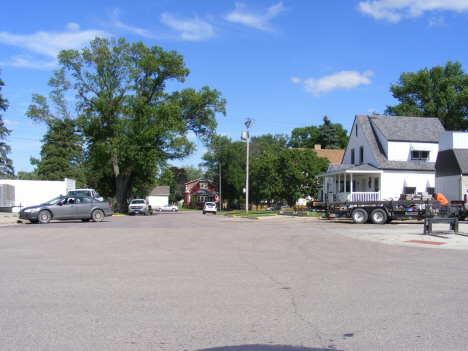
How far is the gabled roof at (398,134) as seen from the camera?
125ft

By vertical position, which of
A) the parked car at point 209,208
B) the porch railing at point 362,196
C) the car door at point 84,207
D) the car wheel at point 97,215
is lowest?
the parked car at point 209,208

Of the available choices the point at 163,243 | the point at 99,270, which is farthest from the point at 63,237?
the point at 99,270

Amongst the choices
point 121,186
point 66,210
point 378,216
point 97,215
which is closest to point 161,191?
point 121,186

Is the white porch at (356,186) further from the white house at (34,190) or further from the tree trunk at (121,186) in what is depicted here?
the white house at (34,190)

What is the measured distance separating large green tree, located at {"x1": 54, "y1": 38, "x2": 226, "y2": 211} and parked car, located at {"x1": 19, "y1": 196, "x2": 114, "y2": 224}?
17.5 meters

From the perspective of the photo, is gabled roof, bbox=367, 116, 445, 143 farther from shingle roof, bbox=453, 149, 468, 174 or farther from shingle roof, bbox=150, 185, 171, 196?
shingle roof, bbox=150, 185, 171, 196

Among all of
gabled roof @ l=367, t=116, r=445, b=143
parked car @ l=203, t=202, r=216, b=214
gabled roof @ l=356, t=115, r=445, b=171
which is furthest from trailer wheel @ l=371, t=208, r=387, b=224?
parked car @ l=203, t=202, r=216, b=214

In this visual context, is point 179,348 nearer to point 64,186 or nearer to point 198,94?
point 198,94

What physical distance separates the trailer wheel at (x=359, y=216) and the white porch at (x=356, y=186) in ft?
27.0

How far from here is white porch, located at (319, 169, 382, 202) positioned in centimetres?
3569

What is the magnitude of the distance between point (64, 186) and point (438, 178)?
39196 millimetres

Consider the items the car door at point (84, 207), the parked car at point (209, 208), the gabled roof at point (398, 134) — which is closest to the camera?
the car door at point (84, 207)

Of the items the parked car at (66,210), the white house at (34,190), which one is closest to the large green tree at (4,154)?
the white house at (34,190)

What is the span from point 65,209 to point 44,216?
3.84ft
